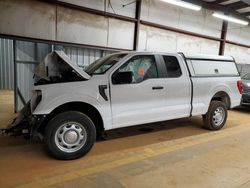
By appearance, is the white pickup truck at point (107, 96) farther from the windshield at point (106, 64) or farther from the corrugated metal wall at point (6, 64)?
the corrugated metal wall at point (6, 64)

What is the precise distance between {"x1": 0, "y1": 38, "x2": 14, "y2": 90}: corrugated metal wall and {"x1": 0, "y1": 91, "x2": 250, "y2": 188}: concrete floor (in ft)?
28.9

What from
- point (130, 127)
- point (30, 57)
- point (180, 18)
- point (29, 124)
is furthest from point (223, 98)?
point (30, 57)

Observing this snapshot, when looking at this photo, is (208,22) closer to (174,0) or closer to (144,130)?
(174,0)

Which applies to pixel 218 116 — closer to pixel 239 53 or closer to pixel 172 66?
pixel 172 66

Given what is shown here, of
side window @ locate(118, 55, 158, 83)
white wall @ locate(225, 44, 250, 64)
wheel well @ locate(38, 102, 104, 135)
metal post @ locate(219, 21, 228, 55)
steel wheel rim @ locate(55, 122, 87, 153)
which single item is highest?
metal post @ locate(219, 21, 228, 55)

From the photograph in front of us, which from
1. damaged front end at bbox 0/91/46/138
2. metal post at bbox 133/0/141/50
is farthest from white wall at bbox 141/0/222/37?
damaged front end at bbox 0/91/46/138

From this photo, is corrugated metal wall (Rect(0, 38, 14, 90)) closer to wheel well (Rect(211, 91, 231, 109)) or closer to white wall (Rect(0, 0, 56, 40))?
white wall (Rect(0, 0, 56, 40))

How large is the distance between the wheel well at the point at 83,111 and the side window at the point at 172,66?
170cm

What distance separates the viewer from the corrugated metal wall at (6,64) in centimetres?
1170

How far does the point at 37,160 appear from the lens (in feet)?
11.1

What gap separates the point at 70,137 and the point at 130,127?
2.15m

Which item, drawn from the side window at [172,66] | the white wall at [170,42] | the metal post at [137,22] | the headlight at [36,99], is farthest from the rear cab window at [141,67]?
the white wall at [170,42]

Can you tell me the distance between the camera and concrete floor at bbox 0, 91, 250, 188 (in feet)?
9.26

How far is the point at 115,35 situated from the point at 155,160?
5179mm
